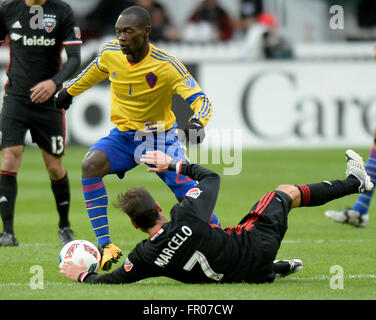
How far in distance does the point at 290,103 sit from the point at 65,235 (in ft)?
35.5

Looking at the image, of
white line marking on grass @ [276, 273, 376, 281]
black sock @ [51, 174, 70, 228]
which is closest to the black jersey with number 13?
black sock @ [51, 174, 70, 228]

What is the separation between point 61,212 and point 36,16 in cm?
203

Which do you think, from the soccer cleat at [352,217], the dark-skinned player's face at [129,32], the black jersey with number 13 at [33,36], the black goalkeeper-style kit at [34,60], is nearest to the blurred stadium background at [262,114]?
the soccer cleat at [352,217]

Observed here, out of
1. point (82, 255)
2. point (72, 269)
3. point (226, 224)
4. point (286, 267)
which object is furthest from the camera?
point (226, 224)

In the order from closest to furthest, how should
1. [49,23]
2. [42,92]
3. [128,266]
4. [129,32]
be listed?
[128,266] < [129,32] < [42,92] < [49,23]

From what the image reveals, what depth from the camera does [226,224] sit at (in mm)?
10102

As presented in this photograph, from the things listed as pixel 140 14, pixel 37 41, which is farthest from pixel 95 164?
pixel 37 41

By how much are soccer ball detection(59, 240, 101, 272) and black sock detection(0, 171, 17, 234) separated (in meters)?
2.11

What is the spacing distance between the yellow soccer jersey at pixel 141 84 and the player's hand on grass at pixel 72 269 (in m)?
1.61

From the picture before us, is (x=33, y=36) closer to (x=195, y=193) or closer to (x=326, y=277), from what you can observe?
(x=195, y=193)

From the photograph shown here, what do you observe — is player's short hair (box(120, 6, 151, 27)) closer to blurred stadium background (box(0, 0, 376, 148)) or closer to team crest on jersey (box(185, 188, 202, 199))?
team crest on jersey (box(185, 188, 202, 199))

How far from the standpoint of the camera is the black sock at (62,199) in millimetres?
9234

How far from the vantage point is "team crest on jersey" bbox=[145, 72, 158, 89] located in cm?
769
